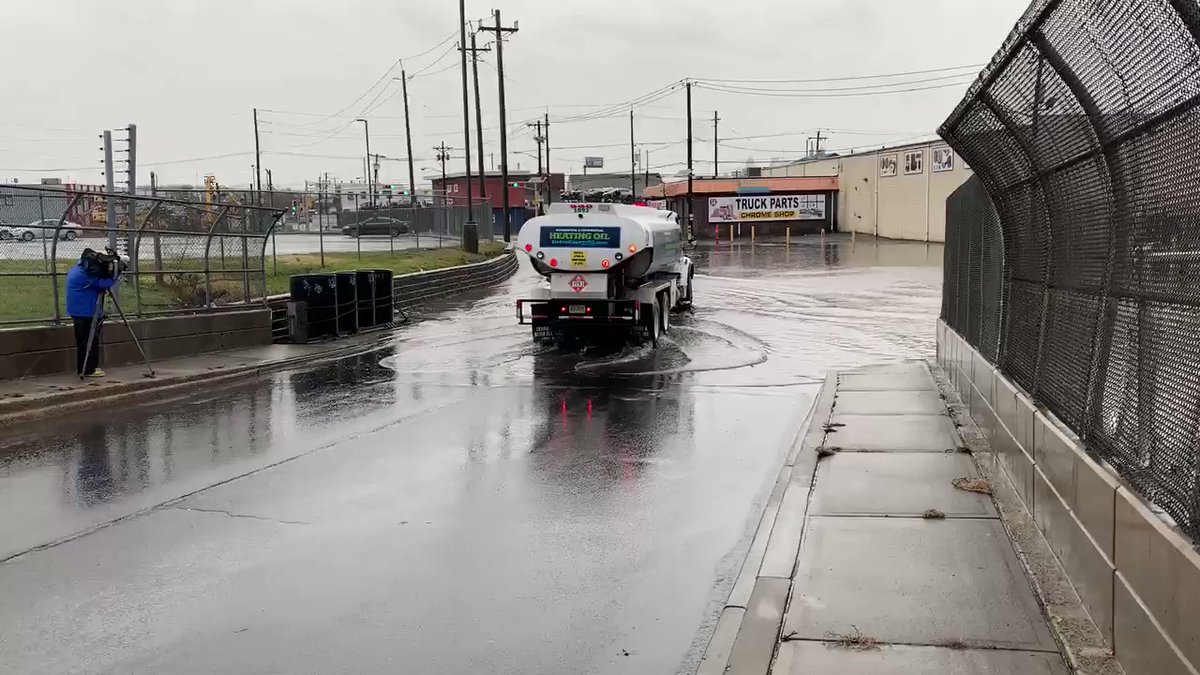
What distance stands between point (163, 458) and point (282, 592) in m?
4.42

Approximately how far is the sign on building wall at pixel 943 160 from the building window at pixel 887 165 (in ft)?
19.7

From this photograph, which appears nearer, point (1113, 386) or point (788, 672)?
point (788, 672)

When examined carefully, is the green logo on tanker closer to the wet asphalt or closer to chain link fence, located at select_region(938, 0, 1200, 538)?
the wet asphalt

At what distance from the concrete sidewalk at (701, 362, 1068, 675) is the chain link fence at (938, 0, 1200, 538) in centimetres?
91

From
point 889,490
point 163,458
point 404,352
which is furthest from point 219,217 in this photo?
point 889,490

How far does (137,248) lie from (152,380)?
3068mm

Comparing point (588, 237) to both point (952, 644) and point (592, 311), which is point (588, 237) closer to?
point (592, 311)

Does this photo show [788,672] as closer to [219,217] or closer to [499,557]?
[499,557]

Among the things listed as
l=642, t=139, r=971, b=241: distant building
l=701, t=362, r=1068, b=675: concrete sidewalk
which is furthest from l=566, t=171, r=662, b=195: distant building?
l=701, t=362, r=1068, b=675: concrete sidewalk

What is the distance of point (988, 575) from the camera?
5836mm

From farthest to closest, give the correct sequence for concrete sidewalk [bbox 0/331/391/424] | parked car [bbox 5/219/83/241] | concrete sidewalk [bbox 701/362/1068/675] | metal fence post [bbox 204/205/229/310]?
metal fence post [bbox 204/205/229/310]
parked car [bbox 5/219/83/241]
concrete sidewalk [bbox 0/331/391/424]
concrete sidewalk [bbox 701/362/1068/675]

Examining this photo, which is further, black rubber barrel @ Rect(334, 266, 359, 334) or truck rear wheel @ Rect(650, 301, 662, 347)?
black rubber barrel @ Rect(334, 266, 359, 334)

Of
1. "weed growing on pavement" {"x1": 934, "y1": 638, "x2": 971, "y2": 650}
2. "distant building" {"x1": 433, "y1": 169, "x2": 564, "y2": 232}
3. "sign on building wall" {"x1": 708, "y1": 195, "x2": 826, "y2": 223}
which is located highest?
"distant building" {"x1": 433, "y1": 169, "x2": 564, "y2": 232}

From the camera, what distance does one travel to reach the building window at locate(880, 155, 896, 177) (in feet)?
203
